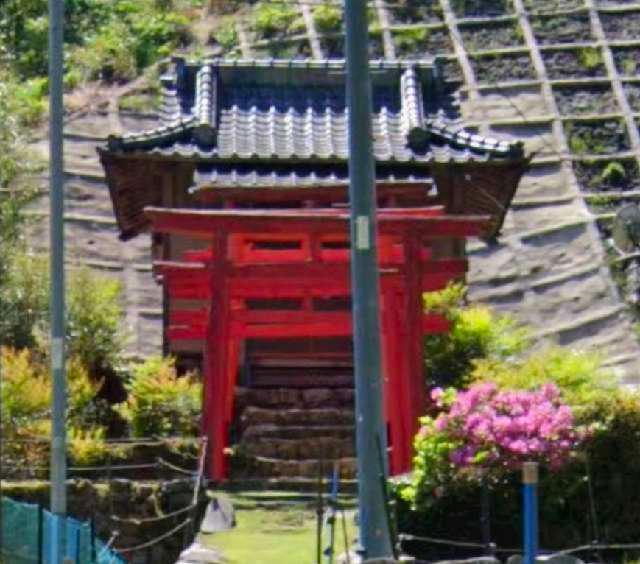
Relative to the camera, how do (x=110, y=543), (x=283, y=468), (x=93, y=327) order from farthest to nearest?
(x=93, y=327) < (x=283, y=468) < (x=110, y=543)

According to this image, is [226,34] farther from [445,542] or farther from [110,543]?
[445,542]

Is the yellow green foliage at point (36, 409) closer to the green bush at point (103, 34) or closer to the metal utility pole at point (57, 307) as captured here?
the metal utility pole at point (57, 307)

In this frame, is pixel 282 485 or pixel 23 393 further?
pixel 23 393

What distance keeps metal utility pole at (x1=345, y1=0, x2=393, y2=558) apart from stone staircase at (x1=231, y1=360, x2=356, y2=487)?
7746 millimetres

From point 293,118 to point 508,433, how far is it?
12.5 meters

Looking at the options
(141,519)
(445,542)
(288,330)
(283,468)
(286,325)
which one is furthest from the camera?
(288,330)

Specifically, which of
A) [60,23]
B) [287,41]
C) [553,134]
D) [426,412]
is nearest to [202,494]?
[426,412]

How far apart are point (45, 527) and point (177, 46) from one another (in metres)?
32.6

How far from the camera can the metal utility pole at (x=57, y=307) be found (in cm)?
1828

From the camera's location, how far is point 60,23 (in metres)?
19.5

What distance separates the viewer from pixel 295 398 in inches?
1130

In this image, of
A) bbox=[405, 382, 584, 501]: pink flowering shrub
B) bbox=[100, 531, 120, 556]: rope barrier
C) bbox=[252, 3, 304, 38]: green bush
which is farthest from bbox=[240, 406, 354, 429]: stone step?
bbox=[252, 3, 304, 38]: green bush

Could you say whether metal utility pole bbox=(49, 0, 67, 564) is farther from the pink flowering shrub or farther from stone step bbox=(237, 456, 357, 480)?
stone step bbox=(237, 456, 357, 480)

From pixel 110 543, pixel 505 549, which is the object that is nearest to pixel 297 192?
pixel 110 543
